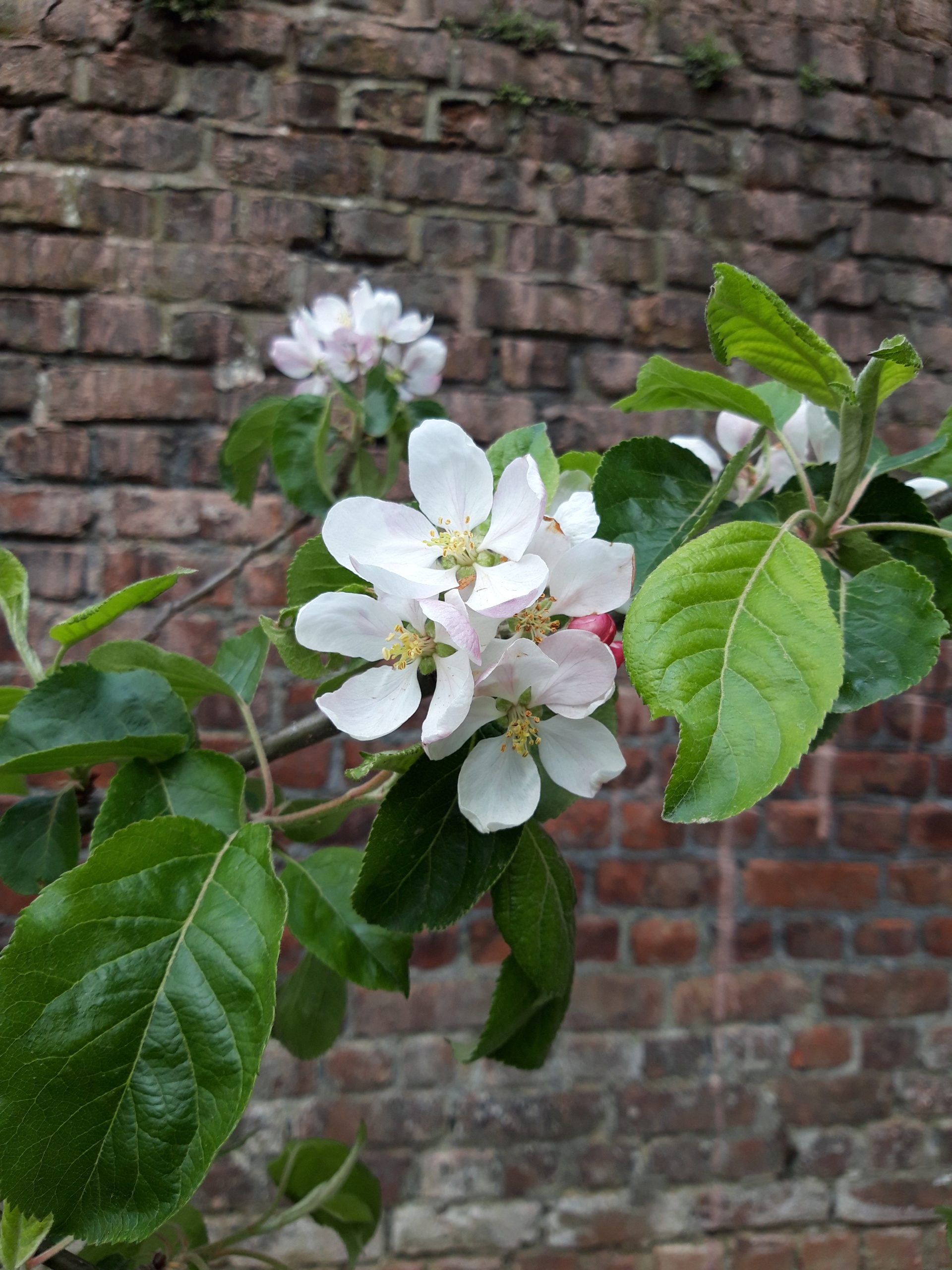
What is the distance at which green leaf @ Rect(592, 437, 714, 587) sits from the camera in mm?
377

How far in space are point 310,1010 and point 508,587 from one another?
44 cm

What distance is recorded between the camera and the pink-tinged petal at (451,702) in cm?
28

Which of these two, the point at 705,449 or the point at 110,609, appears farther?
the point at 705,449

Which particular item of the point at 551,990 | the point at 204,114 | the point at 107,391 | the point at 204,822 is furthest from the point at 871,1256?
the point at 204,114

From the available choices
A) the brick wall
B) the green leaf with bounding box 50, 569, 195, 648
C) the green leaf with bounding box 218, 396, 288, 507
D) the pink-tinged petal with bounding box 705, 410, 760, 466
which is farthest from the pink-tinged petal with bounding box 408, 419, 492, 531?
the brick wall

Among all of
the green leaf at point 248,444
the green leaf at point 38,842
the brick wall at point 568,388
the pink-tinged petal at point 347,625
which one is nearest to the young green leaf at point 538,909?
the pink-tinged petal at point 347,625

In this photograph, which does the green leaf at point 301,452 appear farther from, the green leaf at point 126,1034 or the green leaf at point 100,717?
the green leaf at point 126,1034

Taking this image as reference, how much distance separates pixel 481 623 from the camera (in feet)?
0.98

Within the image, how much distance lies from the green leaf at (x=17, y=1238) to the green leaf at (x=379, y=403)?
0.61 meters

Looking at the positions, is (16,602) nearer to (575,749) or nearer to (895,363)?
(575,749)

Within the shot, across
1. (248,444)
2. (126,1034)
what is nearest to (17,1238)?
(126,1034)

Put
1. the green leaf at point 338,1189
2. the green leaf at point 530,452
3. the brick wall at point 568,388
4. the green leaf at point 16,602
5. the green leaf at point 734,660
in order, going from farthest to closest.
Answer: the brick wall at point 568,388, the green leaf at point 338,1189, the green leaf at point 16,602, the green leaf at point 530,452, the green leaf at point 734,660

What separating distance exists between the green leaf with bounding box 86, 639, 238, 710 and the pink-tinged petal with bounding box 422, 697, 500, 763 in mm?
175

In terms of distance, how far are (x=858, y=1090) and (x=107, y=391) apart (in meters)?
1.75
